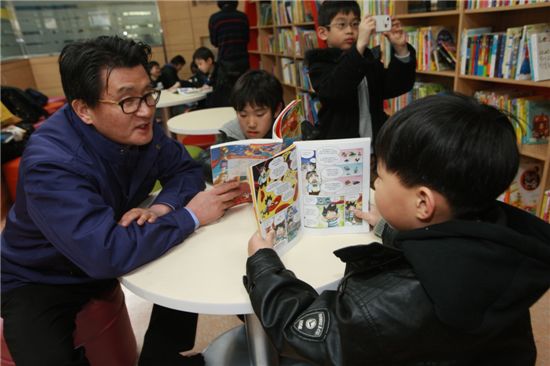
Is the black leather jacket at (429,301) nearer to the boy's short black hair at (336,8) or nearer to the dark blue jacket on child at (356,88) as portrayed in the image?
the dark blue jacket on child at (356,88)

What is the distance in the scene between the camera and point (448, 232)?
61 cm

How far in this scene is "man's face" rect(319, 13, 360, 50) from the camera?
2.09 meters

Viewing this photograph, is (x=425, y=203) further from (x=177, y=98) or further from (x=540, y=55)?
(x=177, y=98)

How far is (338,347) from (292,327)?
9 centimetres

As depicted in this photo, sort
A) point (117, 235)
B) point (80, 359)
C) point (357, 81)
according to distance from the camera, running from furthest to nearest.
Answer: point (357, 81)
point (80, 359)
point (117, 235)

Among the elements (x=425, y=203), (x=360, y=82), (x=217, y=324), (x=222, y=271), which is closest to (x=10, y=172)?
(x=217, y=324)

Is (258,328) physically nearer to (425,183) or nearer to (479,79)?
(425,183)

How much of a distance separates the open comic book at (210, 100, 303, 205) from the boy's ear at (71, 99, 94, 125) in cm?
39

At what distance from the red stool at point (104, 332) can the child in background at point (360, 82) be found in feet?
4.40

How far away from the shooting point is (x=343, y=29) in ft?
6.89

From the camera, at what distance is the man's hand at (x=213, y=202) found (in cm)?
113

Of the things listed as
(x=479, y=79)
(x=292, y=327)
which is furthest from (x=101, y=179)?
(x=479, y=79)

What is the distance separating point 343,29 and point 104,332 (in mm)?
1827

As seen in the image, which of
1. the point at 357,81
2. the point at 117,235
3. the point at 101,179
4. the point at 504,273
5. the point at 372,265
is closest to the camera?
the point at 504,273
